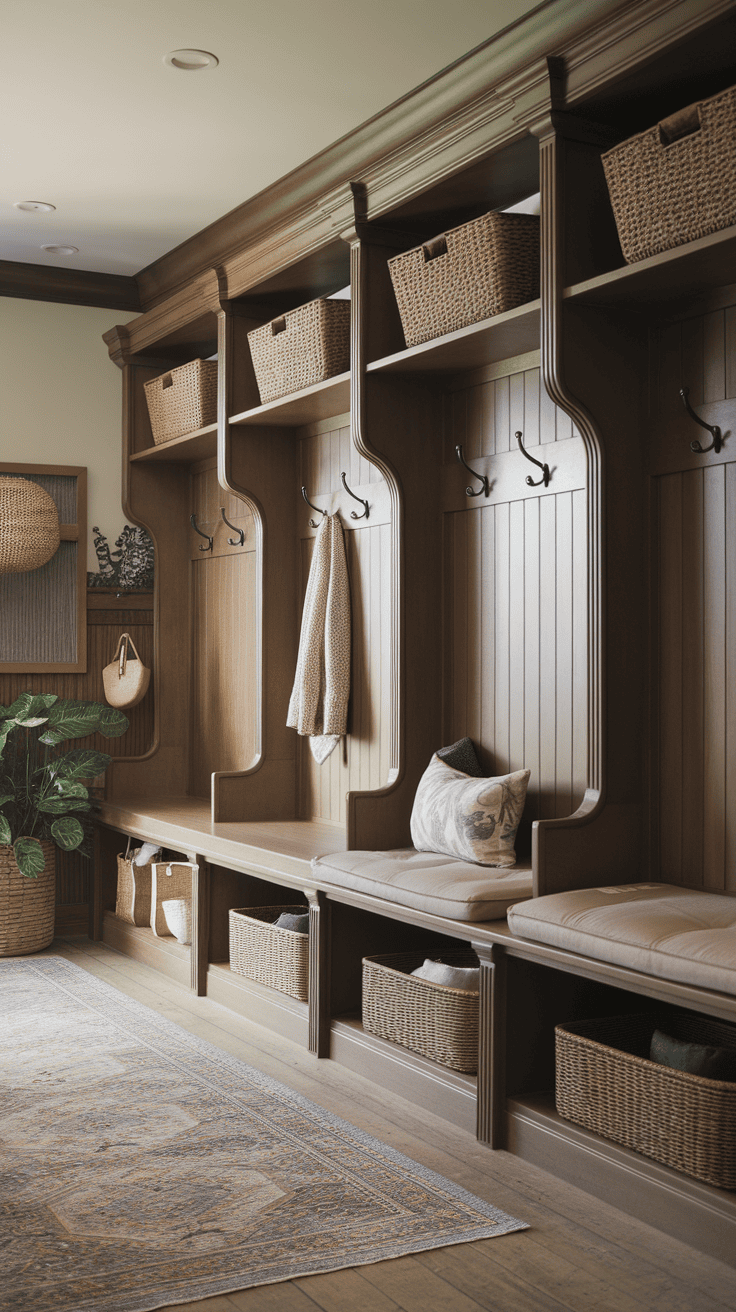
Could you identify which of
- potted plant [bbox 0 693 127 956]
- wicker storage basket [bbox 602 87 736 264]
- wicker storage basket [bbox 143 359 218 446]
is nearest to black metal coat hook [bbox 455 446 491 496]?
wicker storage basket [bbox 602 87 736 264]

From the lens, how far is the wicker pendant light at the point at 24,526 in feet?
16.7

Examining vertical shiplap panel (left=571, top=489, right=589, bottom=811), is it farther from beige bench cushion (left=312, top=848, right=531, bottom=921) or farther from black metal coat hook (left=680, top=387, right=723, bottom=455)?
black metal coat hook (left=680, top=387, right=723, bottom=455)

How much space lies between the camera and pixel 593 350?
298cm

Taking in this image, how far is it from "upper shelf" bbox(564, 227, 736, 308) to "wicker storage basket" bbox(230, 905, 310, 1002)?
204cm

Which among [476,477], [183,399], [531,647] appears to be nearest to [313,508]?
[183,399]

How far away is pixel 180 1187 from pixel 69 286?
3989 millimetres

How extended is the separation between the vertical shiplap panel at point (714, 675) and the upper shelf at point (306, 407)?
1349 millimetres

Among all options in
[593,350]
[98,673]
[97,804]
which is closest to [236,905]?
[97,804]

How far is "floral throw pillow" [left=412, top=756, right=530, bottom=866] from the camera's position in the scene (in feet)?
10.6

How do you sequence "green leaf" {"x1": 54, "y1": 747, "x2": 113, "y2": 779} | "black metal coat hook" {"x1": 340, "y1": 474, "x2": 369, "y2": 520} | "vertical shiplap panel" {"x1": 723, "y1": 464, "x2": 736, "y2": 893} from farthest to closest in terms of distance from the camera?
"green leaf" {"x1": 54, "y1": 747, "x2": 113, "y2": 779}
"black metal coat hook" {"x1": 340, "y1": 474, "x2": 369, "y2": 520}
"vertical shiplap panel" {"x1": 723, "y1": 464, "x2": 736, "y2": 893}

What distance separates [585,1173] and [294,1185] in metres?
0.62

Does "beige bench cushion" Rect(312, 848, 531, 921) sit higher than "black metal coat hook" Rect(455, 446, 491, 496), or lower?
lower

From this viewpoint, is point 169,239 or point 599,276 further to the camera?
point 169,239

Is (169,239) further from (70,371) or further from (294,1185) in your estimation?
(294,1185)
